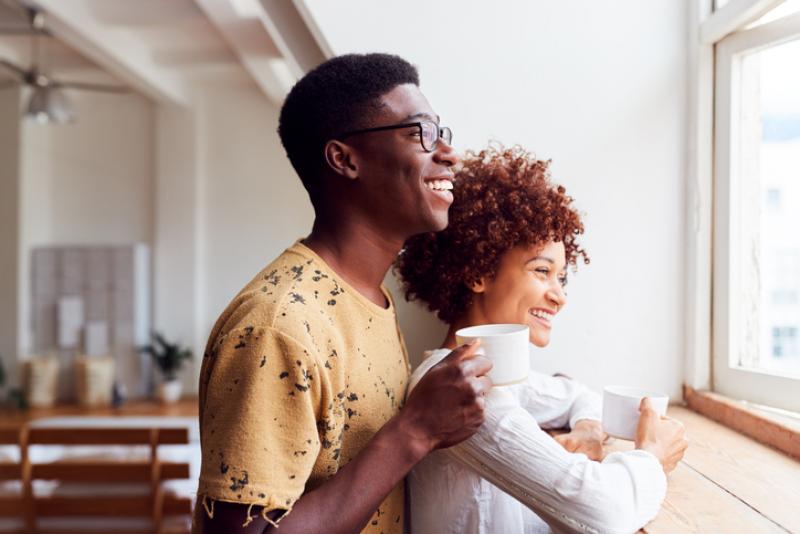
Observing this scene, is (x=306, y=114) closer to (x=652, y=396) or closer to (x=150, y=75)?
(x=652, y=396)

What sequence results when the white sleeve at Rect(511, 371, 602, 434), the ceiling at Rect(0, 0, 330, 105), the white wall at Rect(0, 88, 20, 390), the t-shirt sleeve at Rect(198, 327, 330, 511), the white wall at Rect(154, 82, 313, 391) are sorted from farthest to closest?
the white wall at Rect(154, 82, 313, 391) < the white wall at Rect(0, 88, 20, 390) < the ceiling at Rect(0, 0, 330, 105) < the white sleeve at Rect(511, 371, 602, 434) < the t-shirt sleeve at Rect(198, 327, 330, 511)

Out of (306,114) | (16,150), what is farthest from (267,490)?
(16,150)

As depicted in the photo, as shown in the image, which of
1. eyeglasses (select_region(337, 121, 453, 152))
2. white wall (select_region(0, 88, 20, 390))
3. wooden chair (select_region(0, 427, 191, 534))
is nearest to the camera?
eyeglasses (select_region(337, 121, 453, 152))

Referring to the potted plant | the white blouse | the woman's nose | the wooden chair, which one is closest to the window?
the woman's nose

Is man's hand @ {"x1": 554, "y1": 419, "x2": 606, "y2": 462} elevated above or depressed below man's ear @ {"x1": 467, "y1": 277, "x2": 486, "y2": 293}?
below

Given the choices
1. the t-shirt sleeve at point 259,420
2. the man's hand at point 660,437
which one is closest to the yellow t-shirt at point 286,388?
the t-shirt sleeve at point 259,420

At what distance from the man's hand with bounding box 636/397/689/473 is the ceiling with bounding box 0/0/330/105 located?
2.42 meters

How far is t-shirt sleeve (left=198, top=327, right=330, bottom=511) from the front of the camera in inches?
30.3

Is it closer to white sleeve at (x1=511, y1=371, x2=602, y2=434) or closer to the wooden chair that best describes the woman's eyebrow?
white sleeve at (x1=511, y1=371, x2=602, y2=434)

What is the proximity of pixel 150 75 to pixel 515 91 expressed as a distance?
13.7 feet

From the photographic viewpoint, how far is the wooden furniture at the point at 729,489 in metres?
0.92

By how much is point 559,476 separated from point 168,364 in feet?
17.1

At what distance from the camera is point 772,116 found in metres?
1.46

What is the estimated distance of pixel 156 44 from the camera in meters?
4.87
